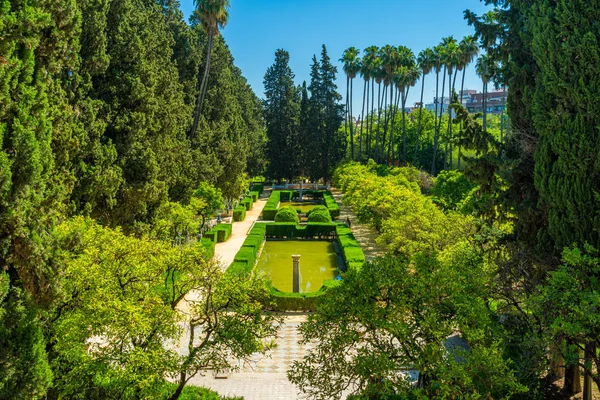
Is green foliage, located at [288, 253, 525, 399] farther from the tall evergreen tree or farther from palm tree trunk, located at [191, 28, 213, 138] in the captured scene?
the tall evergreen tree

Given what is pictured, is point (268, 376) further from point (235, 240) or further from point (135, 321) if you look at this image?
point (235, 240)

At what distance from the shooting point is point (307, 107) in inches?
2159

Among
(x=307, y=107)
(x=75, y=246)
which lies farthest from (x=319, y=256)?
(x=307, y=107)

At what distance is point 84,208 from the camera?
51.4 feet

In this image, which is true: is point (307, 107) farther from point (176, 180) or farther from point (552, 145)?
point (552, 145)

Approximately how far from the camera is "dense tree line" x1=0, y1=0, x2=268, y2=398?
8.55 m

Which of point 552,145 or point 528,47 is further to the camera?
point 528,47

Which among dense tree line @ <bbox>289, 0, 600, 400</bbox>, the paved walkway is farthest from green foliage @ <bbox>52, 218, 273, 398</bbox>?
the paved walkway

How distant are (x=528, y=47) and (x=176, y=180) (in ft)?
59.1

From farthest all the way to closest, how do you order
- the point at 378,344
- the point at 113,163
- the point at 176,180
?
1. the point at 176,180
2. the point at 113,163
3. the point at 378,344

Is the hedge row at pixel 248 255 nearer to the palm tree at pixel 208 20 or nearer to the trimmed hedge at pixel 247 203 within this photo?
the palm tree at pixel 208 20

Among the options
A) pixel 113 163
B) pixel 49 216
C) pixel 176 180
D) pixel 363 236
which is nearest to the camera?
pixel 49 216

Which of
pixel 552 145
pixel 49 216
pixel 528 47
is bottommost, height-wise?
pixel 49 216

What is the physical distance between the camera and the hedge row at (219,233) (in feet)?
91.0
